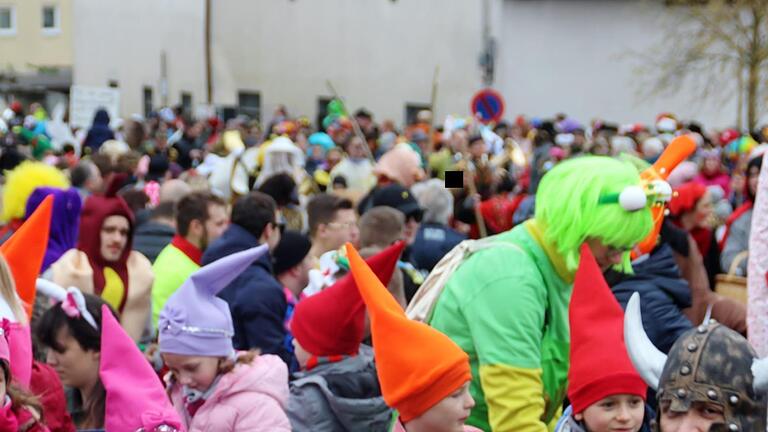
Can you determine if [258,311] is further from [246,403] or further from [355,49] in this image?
[355,49]

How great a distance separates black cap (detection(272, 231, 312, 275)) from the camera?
25.2 ft

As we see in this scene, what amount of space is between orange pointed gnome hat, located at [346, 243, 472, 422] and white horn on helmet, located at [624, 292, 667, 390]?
643mm

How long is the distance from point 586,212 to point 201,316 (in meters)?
1.46

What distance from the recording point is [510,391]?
178 inches

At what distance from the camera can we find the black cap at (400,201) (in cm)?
910

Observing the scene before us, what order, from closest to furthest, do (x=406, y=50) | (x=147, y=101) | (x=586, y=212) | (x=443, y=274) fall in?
(x=586, y=212) < (x=443, y=274) < (x=406, y=50) < (x=147, y=101)

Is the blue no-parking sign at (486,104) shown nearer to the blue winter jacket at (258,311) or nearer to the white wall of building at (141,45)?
the blue winter jacket at (258,311)

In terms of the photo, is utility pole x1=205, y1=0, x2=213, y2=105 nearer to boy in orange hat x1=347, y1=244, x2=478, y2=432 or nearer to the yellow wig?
the yellow wig

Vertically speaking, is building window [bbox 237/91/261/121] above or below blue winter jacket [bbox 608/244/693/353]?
below

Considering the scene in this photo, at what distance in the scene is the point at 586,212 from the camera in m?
4.73

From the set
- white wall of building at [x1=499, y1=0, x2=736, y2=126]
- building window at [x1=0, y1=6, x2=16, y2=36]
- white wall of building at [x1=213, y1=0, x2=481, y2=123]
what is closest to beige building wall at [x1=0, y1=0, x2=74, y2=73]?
building window at [x1=0, y1=6, x2=16, y2=36]

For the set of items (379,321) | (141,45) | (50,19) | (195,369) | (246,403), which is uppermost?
(50,19)

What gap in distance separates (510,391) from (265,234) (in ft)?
10.2

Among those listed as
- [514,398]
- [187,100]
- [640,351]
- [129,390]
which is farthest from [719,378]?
[187,100]
